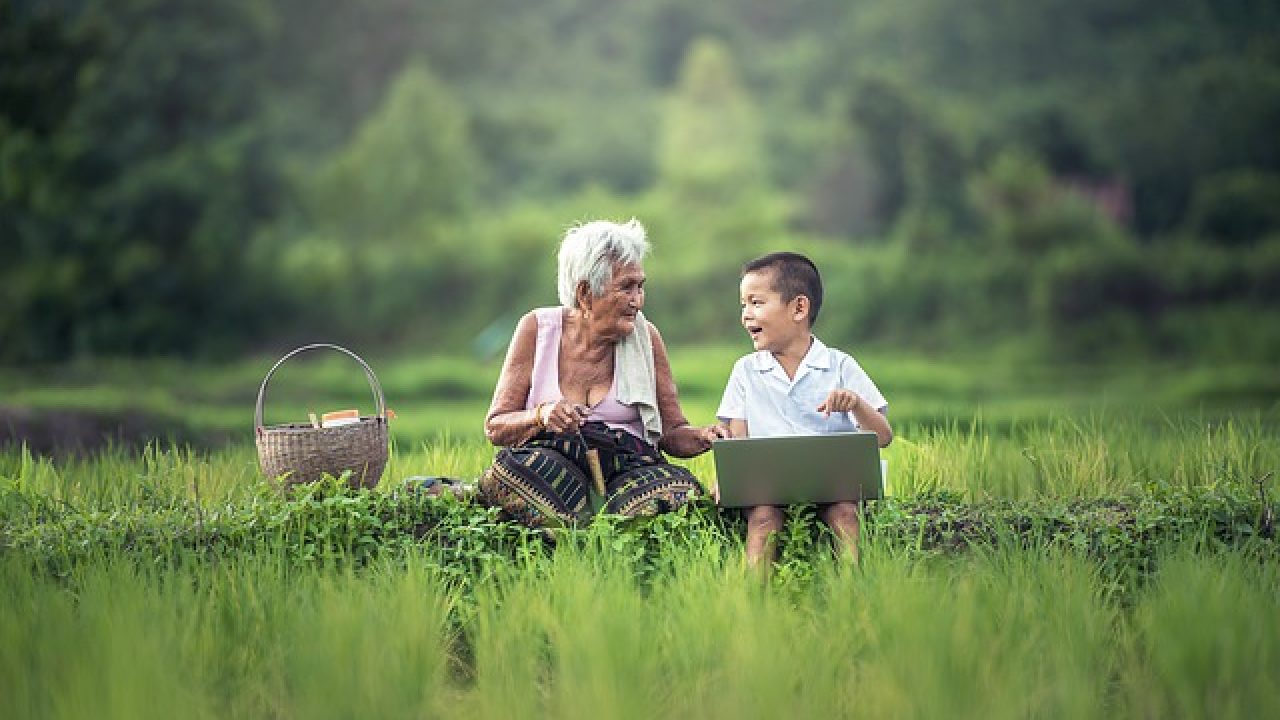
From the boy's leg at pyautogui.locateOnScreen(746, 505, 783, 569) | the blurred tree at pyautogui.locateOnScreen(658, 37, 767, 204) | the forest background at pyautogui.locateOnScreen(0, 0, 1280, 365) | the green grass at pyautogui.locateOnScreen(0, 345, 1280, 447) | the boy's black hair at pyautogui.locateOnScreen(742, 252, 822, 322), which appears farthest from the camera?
the blurred tree at pyautogui.locateOnScreen(658, 37, 767, 204)

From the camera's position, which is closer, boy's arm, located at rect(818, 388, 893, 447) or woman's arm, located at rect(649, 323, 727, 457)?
boy's arm, located at rect(818, 388, 893, 447)

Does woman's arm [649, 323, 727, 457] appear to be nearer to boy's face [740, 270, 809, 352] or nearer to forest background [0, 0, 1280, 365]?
boy's face [740, 270, 809, 352]

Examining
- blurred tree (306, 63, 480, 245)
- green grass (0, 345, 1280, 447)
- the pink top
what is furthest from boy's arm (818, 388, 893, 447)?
blurred tree (306, 63, 480, 245)

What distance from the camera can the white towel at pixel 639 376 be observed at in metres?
5.14

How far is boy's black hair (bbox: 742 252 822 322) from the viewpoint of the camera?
16.2ft

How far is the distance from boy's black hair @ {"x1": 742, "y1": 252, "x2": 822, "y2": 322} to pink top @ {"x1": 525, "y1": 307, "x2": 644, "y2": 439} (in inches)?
26.5

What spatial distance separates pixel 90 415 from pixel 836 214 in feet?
63.2

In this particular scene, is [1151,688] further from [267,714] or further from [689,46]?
[689,46]

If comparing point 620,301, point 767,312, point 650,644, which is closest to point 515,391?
point 620,301

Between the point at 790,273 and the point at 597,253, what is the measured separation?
2.19 feet

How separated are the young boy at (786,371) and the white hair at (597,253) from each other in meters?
0.41

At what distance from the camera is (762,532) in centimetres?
480

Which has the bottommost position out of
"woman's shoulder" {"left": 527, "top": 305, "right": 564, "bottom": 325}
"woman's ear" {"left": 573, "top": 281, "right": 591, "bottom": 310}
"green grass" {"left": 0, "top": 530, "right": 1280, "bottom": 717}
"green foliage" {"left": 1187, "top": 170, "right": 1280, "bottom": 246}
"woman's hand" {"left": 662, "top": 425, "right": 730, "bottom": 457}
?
"green grass" {"left": 0, "top": 530, "right": 1280, "bottom": 717}

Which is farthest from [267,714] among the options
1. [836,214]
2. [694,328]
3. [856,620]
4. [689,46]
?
[689,46]
